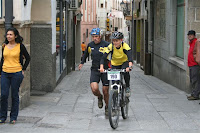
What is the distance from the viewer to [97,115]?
923 centimetres

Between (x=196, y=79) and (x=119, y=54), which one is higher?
(x=119, y=54)

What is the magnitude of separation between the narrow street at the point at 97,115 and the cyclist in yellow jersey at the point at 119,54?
31.4 inches

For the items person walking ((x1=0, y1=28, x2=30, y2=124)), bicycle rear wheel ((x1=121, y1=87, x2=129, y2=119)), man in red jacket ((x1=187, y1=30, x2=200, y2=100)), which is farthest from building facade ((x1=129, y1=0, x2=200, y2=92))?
person walking ((x1=0, y1=28, x2=30, y2=124))

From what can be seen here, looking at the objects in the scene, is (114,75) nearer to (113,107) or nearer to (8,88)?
(113,107)

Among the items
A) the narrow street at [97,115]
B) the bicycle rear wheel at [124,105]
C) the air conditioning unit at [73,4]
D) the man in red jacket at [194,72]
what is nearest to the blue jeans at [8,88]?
the narrow street at [97,115]

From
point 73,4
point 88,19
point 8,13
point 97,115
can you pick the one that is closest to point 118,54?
point 97,115

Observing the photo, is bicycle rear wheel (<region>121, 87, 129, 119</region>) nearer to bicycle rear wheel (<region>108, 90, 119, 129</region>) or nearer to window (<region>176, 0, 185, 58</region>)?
bicycle rear wheel (<region>108, 90, 119, 129</region>)

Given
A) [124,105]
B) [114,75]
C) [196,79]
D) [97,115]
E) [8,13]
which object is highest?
[8,13]

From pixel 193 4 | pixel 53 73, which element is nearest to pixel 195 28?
pixel 193 4

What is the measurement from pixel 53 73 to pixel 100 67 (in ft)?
16.8

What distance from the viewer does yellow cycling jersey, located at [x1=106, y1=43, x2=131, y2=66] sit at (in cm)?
841

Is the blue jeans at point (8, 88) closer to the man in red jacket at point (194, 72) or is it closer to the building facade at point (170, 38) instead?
the man in red jacket at point (194, 72)

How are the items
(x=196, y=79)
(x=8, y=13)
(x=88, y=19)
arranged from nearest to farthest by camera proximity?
(x=8, y=13) → (x=196, y=79) → (x=88, y=19)

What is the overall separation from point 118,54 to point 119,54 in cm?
2
